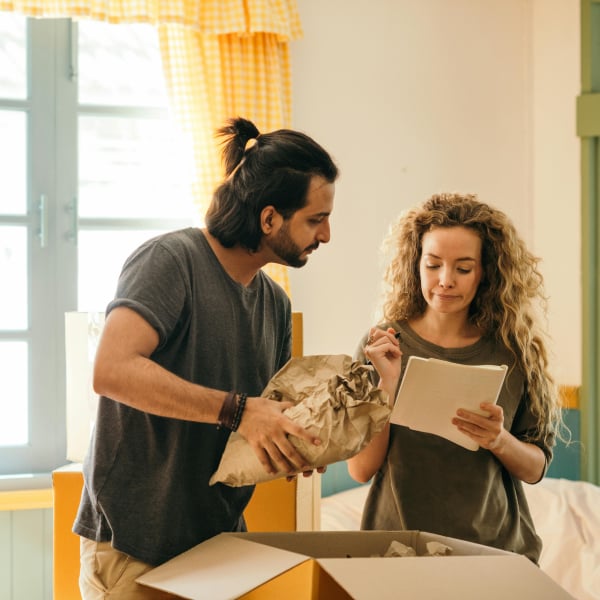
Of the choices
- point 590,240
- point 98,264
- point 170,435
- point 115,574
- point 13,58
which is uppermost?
point 13,58

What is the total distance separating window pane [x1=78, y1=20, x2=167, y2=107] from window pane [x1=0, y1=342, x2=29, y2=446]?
0.96 metres

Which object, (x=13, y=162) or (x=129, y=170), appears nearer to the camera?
(x=13, y=162)

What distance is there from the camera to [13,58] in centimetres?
307

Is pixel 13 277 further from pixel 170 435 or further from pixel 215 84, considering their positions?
pixel 170 435

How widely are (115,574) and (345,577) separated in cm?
48

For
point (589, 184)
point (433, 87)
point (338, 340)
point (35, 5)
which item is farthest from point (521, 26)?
point (35, 5)

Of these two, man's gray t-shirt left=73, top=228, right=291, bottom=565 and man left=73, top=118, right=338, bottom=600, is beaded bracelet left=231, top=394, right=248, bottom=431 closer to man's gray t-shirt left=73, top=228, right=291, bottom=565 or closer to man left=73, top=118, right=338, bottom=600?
man left=73, top=118, right=338, bottom=600

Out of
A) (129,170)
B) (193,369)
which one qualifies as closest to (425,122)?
(129,170)

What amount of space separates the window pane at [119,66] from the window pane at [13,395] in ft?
3.16

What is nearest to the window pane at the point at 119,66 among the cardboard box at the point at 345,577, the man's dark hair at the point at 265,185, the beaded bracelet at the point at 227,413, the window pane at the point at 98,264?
the window pane at the point at 98,264

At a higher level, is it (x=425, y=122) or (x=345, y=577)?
(x=425, y=122)

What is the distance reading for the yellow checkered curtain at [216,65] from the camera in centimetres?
299

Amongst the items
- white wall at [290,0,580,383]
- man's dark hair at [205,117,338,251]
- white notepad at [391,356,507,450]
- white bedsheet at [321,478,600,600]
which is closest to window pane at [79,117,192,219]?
white wall at [290,0,580,383]

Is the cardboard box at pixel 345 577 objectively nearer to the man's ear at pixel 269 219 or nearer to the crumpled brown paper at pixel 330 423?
the crumpled brown paper at pixel 330 423
